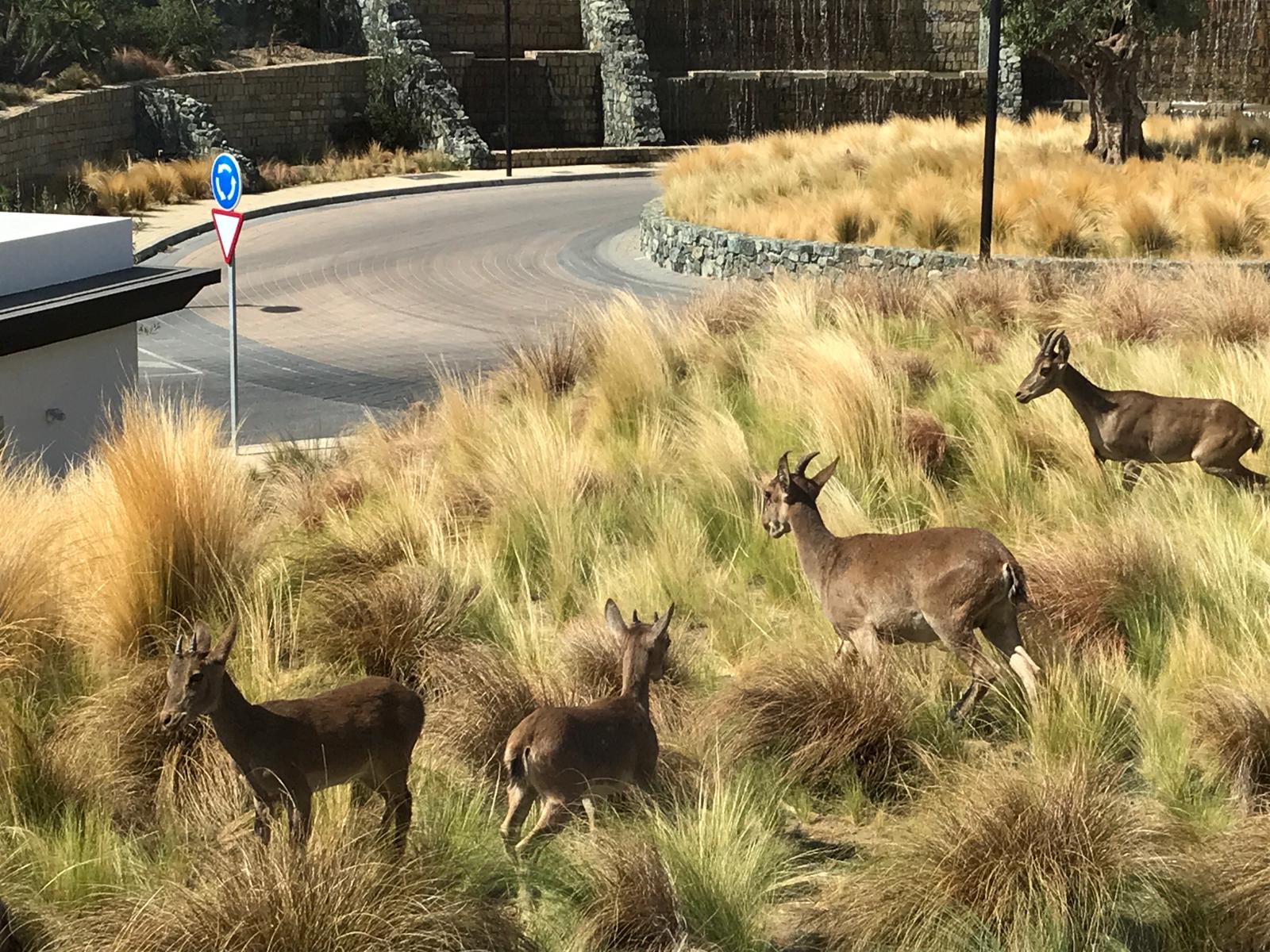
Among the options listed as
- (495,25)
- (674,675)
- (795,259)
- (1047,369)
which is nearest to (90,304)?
(674,675)

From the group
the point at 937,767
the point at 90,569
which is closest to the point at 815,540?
the point at 937,767

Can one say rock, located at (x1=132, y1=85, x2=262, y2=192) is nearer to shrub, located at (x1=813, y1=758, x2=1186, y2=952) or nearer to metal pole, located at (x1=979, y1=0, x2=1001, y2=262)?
metal pole, located at (x1=979, y1=0, x2=1001, y2=262)

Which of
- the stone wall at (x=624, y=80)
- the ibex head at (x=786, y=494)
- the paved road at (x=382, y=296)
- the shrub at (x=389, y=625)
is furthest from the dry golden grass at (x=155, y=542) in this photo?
the stone wall at (x=624, y=80)

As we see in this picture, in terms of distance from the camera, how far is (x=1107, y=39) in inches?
1030

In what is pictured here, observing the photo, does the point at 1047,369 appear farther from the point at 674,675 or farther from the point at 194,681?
the point at 194,681

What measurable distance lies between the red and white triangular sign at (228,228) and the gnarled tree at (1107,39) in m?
16.6

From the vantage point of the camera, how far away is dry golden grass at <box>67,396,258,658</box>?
6.31 m

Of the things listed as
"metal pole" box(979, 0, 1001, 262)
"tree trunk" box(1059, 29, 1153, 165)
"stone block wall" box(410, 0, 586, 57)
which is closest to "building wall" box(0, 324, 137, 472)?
"metal pole" box(979, 0, 1001, 262)

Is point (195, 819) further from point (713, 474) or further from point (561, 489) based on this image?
point (713, 474)

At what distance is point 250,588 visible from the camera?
673 cm

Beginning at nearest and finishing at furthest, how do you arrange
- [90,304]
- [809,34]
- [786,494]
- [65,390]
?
1. [786,494]
2. [90,304]
3. [65,390]
4. [809,34]

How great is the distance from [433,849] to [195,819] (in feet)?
3.07

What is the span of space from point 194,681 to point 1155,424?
5325 mm

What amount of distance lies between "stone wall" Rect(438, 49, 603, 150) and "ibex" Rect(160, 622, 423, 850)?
3617cm
